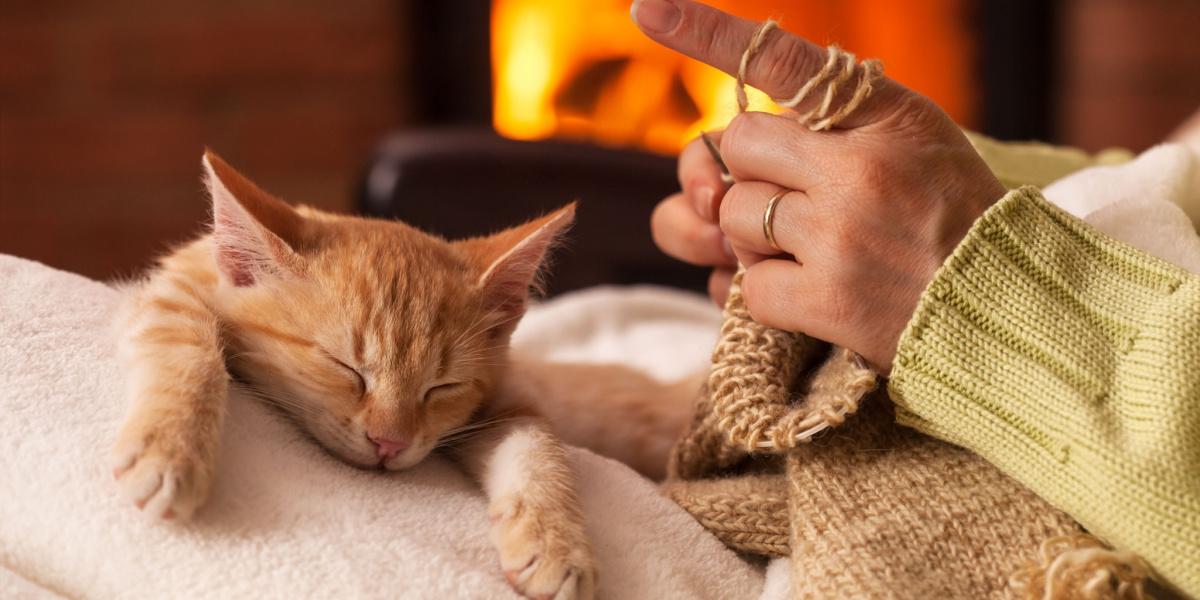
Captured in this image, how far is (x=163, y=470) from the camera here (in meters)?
0.71

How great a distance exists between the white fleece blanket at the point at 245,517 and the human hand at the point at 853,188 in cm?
22

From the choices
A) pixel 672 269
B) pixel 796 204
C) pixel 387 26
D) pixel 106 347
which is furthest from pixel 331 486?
pixel 387 26

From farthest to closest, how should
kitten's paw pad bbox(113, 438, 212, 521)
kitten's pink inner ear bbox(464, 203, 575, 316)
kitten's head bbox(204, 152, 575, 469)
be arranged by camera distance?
1. kitten's pink inner ear bbox(464, 203, 575, 316)
2. kitten's head bbox(204, 152, 575, 469)
3. kitten's paw pad bbox(113, 438, 212, 521)

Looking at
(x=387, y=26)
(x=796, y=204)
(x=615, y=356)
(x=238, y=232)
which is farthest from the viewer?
(x=387, y=26)

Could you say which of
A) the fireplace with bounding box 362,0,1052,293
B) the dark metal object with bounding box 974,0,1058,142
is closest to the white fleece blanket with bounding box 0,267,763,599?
the fireplace with bounding box 362,0,1052,293

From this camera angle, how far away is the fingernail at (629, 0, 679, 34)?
815mm

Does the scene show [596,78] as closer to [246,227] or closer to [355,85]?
[355,85]

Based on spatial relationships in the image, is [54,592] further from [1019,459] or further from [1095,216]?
[1095,216]

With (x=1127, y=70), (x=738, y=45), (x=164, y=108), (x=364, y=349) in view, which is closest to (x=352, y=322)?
(x=364, y=349)

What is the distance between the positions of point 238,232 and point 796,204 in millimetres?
476

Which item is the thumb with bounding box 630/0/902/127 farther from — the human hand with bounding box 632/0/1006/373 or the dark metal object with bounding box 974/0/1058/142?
the dark metal object with bounding box 974/0/1058/142

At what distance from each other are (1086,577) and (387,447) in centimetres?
53

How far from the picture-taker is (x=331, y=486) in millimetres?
808

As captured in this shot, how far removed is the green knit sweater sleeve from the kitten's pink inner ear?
374 mm
